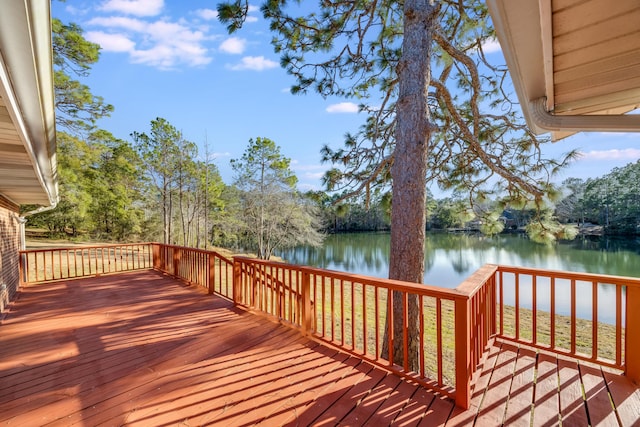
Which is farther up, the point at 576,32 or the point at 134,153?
the point at 134,153

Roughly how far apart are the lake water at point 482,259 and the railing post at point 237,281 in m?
9.02

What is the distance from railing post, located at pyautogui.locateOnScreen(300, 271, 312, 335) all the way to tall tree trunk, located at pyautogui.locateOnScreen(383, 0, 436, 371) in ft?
3.57

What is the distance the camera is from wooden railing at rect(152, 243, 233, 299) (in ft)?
15.3

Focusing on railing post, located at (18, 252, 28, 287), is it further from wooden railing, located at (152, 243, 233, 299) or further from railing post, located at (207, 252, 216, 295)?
railing post, located at (207, 252, 216, 295)

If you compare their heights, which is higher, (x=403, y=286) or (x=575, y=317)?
(x=403, y=286)

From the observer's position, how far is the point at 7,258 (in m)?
4.54

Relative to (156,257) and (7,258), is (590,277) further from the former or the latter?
(156,257)

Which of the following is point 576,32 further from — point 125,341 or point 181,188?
point 181,188

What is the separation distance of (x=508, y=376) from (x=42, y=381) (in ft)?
12.4

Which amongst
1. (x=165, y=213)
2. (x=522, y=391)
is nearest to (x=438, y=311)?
(x=522, y=391)

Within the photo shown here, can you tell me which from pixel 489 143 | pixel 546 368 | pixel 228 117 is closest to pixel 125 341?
pixel 546 368

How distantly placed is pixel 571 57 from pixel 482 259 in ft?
65.6

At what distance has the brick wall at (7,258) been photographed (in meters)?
4.05

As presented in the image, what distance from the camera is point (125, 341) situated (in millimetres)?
3025
